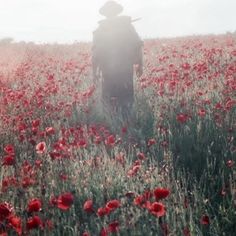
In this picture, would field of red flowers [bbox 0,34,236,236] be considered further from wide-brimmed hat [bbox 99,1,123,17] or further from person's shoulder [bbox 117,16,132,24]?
wide-brimmed hat [bbox 99,1,123,17]

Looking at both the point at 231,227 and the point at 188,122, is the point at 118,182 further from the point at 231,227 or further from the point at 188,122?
the point at 188,122

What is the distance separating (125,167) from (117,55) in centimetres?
339

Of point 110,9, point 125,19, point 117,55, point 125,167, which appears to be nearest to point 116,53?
point 117,55

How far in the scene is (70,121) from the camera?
22.8 feet

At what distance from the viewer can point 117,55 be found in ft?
24.6

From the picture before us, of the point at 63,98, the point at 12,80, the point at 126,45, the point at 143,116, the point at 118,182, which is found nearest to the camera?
the point at 118,182

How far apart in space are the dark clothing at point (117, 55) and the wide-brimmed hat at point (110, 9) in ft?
0.36

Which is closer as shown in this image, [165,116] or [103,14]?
[165,116]

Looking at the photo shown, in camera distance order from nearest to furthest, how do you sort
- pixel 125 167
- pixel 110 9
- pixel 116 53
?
pixel 125 167
pixel 110 9
pixel 116 53

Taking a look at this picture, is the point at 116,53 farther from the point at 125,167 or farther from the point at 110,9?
the point at 125,167

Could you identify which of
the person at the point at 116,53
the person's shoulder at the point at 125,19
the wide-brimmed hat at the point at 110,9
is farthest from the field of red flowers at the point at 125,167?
the wide-brimmed hat at the point at 110,9

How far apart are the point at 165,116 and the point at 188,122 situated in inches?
15.9

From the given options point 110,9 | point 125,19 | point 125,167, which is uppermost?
point 110,9

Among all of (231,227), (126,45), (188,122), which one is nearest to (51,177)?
(231,227)
